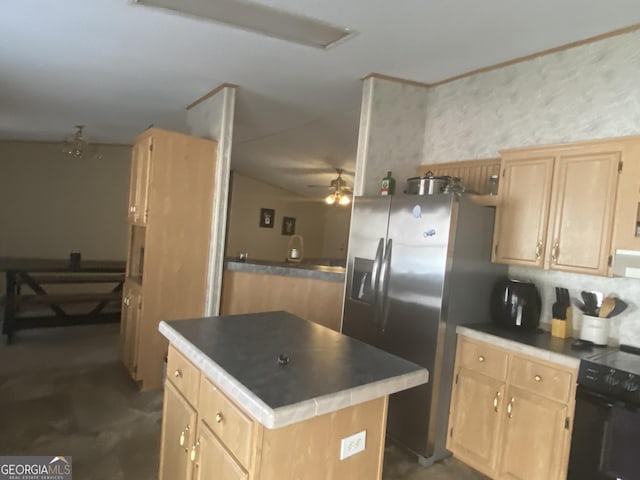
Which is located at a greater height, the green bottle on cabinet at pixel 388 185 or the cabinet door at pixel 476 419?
the green bottle on cabinet at pixel 388 185

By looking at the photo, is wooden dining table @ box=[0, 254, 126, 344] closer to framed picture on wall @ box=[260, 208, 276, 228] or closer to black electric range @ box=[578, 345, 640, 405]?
framed picture on wall @ box=[260, 208, 276, 228]

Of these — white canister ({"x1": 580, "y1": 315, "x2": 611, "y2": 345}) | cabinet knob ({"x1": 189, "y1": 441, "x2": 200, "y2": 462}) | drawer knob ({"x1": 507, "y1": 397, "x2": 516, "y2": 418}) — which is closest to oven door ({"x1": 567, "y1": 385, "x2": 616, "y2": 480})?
drawer knob ({"x1": 507, "y1": 397, "x2": 516, "y2": 418})

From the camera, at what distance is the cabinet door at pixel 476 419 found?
231 centimetres

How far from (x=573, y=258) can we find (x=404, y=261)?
95cm

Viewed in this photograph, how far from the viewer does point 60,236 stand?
20.3 feet

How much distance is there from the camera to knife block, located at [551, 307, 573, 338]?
7.75ft

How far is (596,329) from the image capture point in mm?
2229

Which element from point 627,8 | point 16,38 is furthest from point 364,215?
point 16,38

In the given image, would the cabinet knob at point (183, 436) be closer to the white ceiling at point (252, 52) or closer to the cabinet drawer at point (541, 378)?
the cabinet drawer at point (541, 378)

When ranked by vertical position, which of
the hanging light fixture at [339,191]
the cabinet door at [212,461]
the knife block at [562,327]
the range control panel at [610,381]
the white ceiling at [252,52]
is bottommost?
the cabinet door at [212,461]

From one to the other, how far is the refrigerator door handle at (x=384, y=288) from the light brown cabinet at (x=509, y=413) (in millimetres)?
496

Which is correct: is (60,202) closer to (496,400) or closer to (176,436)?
(176,436)

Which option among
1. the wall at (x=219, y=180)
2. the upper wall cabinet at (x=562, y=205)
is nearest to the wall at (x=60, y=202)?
the wall at (x=219, y=180)

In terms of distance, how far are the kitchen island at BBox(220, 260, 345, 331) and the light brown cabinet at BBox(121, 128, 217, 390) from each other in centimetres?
27
